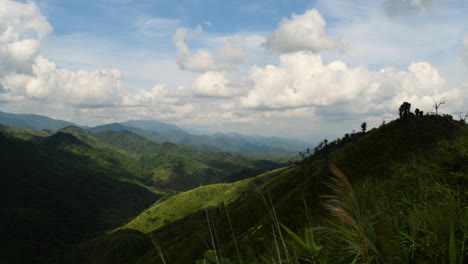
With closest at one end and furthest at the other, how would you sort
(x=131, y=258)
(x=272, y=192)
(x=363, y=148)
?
1. (x=363, y=148)
2. (x=272, y=192)
3. (x=131, y=258)

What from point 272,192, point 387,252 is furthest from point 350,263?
point 272,192

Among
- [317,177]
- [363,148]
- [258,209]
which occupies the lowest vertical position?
[258,209]

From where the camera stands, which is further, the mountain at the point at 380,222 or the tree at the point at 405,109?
the tree at the point at 405,109

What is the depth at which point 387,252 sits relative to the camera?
4.94 metres

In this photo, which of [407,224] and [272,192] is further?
[272,192]

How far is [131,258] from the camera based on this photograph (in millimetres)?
196125

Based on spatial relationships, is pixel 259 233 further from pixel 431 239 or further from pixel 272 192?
pixel 272 192

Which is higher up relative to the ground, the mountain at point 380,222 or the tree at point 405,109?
the tree at point 405,109

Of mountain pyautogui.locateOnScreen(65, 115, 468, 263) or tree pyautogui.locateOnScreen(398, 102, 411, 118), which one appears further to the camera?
tree pyautogui.locateOnScreen(398, 102, 411, 118)

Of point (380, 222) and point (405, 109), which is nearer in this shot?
point (380, 222)

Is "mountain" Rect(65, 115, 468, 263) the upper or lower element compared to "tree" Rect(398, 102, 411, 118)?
lower

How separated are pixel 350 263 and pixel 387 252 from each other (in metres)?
0.50

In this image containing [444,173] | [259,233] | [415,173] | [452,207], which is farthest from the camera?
[415,173]

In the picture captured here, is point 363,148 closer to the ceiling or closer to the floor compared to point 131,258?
closer to the ceiling
